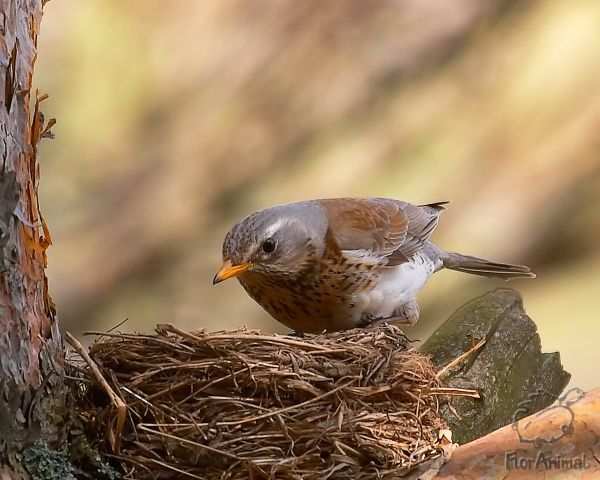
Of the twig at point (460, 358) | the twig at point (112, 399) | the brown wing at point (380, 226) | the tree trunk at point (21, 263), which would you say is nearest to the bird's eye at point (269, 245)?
the brown wing at point (380, 226)

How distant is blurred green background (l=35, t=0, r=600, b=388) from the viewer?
4605 mm

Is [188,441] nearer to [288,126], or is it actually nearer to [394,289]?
[394,289]

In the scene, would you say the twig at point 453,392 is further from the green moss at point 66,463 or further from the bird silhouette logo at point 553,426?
the green moss at point 66,463

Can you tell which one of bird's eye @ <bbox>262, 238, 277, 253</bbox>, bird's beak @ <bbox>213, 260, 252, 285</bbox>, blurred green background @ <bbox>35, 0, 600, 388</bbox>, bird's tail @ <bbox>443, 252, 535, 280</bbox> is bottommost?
bird's beak @ <bbox>213, 260, 252, 285</bbox>

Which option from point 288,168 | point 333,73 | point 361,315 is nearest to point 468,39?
point 333,73

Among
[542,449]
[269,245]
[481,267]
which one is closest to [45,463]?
[269,245]

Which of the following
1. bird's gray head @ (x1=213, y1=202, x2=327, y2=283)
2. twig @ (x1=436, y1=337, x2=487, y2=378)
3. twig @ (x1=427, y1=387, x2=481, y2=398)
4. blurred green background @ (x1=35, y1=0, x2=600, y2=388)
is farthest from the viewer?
blurred green background @ (x1=35, y1=0, x2=600, y2=388)

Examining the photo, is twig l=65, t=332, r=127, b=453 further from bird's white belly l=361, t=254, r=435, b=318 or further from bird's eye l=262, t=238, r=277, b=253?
bird's white belly l=361, t=254, r=435, b=318

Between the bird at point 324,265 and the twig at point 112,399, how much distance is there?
56cm

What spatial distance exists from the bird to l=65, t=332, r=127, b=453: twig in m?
0.56

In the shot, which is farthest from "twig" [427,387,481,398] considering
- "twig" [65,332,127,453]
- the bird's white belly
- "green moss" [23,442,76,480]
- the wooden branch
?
"green moss" [23,442,76,480]

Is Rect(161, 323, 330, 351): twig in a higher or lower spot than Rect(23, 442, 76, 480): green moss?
higher

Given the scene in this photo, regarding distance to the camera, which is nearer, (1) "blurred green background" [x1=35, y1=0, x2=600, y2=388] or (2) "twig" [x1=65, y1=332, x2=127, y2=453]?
(2) "twig" [x1=65, y1=332, x2=127, y2=453]

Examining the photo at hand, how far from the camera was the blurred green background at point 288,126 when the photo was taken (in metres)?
4.61
